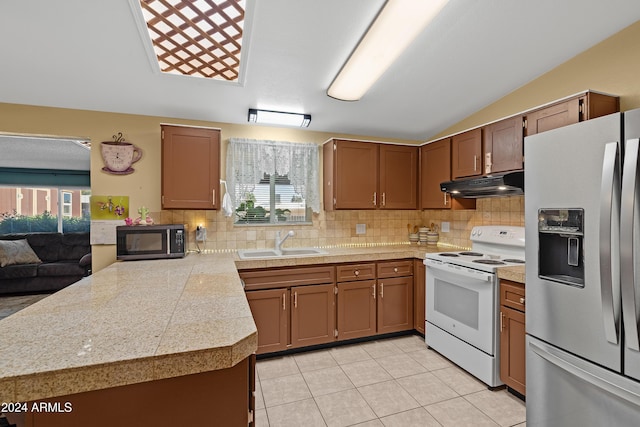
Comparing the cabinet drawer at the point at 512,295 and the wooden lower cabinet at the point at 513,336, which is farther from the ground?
the cabinet drawer at the point at 512,295

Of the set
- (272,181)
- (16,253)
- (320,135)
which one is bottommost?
(16,253)

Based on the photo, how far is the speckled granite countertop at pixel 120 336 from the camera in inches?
31.2

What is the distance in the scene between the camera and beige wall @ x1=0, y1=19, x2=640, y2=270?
81.1 inches

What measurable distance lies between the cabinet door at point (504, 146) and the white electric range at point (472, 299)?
23.0 inches

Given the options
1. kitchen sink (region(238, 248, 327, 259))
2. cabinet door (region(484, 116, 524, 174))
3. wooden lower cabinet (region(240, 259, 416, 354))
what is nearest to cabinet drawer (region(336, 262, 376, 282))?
wooden lower cabinet (region(240, 259, 416, 354))

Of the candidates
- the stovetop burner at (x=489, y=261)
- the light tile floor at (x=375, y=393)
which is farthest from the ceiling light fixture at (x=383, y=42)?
the light tile floor at (x=375, y=393)

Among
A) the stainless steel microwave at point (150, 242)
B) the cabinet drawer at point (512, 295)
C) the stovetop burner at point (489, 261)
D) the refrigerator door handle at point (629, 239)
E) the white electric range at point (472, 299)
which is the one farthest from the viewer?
the stainless steel microwave at point (150, 242)

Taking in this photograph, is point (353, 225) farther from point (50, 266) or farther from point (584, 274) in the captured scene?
point (50, 266)

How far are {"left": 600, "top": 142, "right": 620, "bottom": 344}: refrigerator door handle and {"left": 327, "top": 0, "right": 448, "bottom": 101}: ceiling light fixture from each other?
1179 mm

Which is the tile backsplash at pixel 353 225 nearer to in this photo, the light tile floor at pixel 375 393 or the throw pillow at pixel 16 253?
the light tile floor at pixel 375 393

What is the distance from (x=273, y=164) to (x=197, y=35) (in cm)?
145

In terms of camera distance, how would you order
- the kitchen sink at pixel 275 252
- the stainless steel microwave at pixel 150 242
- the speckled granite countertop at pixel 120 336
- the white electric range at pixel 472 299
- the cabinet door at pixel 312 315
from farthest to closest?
1. the kitchen sink at pixel 275 252
2. the cabinet door at pixel 312 315
3. the stainless steel microwave at pixel 150 242
4. the white electric range at pixel 472 299
5. the speckled granite countertop at pixel 120 336

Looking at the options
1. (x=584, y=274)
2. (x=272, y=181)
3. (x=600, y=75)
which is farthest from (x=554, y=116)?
(x=272, y=181)

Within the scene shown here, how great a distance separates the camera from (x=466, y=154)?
2.91 meters
